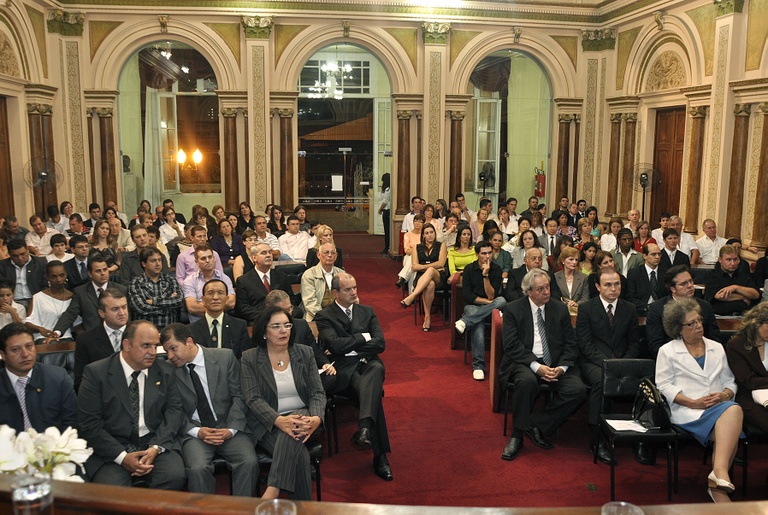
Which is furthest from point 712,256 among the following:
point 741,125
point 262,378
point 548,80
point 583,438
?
point 262,378

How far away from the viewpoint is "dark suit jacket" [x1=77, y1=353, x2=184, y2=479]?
370 centimetres

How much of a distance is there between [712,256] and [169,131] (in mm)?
10332

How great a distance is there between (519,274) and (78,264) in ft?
14.2

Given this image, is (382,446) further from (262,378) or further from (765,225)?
(765,225)

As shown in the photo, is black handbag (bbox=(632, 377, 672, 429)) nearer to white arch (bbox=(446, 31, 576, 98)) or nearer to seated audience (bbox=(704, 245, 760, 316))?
seated audience (bbox=(704, 245, 760, 316))

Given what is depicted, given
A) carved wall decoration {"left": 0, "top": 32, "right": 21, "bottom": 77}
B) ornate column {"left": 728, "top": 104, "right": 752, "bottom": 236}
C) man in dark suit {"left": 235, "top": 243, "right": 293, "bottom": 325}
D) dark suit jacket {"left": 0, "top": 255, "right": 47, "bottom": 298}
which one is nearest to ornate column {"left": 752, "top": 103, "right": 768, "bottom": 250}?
ornate column {"left": 728, "top": 104, "right": 752, "bottom": 236}

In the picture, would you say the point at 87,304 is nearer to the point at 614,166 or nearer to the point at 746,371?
the point at 746,371

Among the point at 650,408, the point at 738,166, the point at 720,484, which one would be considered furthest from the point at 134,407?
A: the point at 738,166

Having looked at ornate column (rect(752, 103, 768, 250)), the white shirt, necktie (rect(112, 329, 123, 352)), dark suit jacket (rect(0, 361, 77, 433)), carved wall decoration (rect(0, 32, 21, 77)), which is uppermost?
carved wall decoration (rect(0, 32, 21, 77))

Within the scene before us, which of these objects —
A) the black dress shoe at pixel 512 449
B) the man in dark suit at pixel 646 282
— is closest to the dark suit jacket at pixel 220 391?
the black dress shoe at pixel 512 449

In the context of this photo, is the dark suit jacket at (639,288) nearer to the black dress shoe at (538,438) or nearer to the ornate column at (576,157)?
the black dress shoe at (538,438)

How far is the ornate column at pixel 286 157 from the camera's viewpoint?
12.3m

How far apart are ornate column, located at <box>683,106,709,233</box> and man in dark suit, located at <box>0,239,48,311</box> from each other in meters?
8.75

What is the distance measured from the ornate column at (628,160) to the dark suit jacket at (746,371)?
27.0 feet
